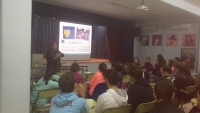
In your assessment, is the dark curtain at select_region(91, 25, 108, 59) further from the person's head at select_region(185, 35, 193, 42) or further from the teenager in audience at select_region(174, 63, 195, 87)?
the teenager in audience at select_region(174, 63, 195, 87)

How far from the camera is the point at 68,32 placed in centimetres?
634

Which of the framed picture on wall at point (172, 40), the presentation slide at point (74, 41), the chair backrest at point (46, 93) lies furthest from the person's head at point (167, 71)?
the framed picture on wall at point (172, 40)

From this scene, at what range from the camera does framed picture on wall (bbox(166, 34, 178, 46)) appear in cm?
724

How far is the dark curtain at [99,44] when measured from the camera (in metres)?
8.43

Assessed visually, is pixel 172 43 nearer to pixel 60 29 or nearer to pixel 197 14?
pixel 197 14

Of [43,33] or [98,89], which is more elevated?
[43,33]

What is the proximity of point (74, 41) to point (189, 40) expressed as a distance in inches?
172

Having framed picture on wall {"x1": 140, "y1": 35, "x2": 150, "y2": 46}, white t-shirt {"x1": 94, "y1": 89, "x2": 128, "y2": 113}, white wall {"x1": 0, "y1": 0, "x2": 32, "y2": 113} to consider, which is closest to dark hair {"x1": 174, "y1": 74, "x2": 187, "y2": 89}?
white t-shirt {"x1": 94, "y1": 89, "x2": 128, "y2": 113}

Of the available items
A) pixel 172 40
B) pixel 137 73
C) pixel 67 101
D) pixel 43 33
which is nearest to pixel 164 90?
pixel 137 73

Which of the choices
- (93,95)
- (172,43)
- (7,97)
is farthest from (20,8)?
(172,43)

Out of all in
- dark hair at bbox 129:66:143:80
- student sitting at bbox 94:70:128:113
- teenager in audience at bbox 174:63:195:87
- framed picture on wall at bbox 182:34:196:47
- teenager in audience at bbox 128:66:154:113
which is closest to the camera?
student sitting at bbox 94:70:128:113

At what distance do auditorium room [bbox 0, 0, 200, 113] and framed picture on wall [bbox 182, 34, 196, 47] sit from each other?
0.03 metres

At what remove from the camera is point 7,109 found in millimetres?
2195

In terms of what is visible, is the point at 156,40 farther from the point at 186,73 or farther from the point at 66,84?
the point at 66,84
